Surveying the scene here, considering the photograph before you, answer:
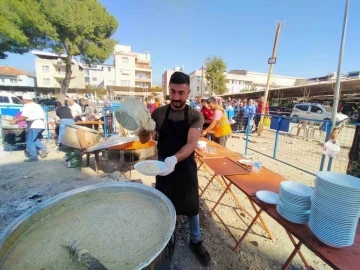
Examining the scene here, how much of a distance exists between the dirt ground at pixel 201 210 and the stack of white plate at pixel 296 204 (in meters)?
1.15

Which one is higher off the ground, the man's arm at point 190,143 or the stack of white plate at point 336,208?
the man's arm at point 190,143

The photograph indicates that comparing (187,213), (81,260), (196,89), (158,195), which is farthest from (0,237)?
(196,89)

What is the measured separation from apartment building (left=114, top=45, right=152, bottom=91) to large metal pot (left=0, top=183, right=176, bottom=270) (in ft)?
143

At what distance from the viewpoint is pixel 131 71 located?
152 feet

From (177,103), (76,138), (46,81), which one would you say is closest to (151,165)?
(177,103)

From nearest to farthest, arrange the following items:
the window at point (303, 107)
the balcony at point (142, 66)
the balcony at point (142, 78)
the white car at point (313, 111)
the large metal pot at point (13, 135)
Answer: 1. the large metal pot at point (13, 135)
2. the white car at point (313, 111)
3. the window at point (303, 107)
4. the balcony at point (142, 66)
5. the balcony at point (142, 78)

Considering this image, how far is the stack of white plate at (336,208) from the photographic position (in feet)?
3.04

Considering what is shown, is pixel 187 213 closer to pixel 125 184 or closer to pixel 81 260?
pixel 125 184

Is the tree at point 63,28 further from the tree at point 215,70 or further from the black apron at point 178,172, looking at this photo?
the black apron at point 178,172

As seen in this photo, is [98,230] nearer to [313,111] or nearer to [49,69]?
[313,111]

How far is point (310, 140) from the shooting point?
28.7ft

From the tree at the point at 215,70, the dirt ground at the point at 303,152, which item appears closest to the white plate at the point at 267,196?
the dirt ground at the point at 303,152

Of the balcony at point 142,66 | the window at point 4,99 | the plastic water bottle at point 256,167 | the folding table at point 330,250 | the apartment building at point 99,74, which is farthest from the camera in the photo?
the apartment building at point 99,74

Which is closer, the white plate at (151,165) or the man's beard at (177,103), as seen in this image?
the white plate at (151,165)
